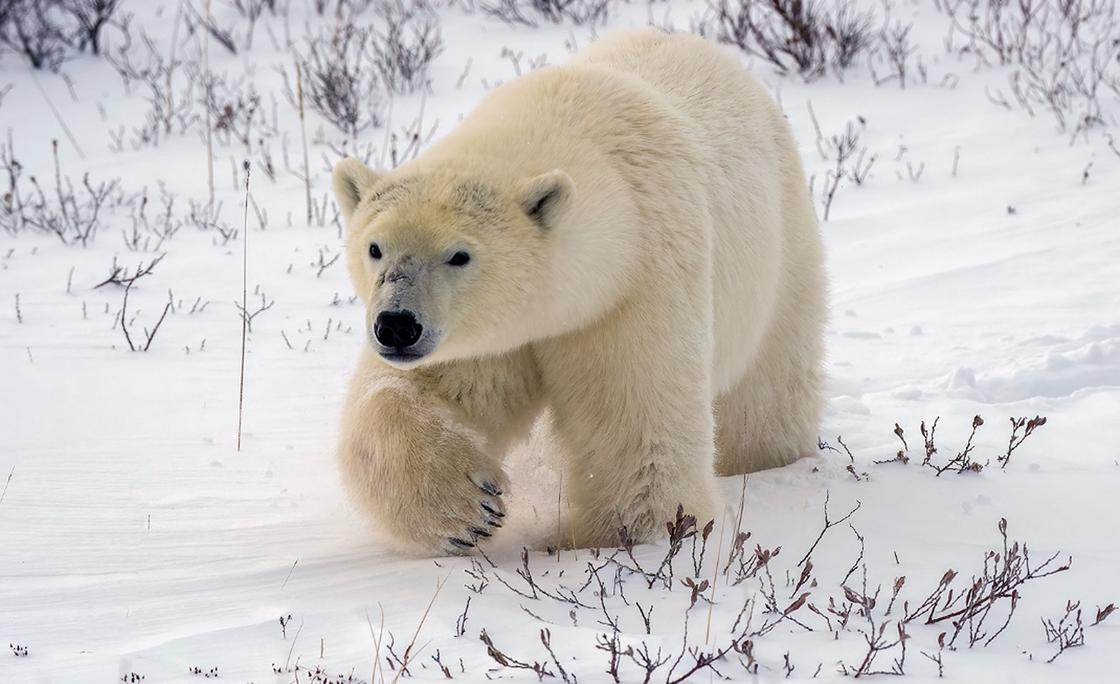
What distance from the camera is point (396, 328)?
2744 mm

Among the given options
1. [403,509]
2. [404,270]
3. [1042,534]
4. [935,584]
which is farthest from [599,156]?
[1042,534]

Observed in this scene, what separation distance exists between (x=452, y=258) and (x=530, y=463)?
1.24m

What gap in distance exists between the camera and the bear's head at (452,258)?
278 cm

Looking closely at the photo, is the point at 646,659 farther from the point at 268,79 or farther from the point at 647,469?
the point at 268,79

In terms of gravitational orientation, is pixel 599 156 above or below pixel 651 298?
above

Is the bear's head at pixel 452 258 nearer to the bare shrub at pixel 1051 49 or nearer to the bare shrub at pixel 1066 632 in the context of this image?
the bare shrub at pixel 1066 632

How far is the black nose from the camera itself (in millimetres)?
2740

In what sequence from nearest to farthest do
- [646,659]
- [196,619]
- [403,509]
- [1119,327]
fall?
1. [646,659]
2. [196,619]
3. [403,509]
4. [1119,327]

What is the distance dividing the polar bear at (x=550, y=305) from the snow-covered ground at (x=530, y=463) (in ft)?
0.70

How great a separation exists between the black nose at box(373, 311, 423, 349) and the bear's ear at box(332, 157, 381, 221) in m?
0.51

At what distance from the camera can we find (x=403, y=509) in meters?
3.12

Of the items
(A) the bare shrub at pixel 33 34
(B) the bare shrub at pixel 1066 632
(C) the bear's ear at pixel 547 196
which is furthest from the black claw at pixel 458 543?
(A) the bare shrub at pixel 33 34

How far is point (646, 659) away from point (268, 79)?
809 centimetres

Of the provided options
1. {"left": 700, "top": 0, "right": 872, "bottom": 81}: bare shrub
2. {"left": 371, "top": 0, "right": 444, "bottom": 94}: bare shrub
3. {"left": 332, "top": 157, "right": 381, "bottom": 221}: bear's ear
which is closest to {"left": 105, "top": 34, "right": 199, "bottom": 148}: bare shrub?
{"left": 371, "top": 0, "right": 444, "bottom": 94}: bare shrub
